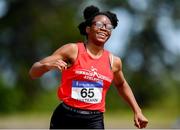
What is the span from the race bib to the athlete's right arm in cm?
28

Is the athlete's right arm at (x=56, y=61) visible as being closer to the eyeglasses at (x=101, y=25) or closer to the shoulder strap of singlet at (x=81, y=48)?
the shoulder strap of singlet at (x=81, y=48)

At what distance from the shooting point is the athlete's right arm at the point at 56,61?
6927mm

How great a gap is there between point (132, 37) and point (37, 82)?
10758 mm

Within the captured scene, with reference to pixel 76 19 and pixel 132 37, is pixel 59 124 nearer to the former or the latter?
pixel 76 19

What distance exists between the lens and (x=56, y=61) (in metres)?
7.00

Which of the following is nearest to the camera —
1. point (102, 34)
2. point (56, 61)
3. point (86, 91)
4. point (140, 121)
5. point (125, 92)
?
point (56, 61)

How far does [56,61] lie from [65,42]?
141ft

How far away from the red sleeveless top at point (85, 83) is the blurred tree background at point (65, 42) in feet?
110

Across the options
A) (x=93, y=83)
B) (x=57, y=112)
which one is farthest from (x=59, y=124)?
(x=93, y=83)

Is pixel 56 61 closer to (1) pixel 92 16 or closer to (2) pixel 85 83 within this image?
(2) pixel 85 83

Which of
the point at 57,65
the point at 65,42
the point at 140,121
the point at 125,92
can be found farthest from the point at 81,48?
the point at 65,42

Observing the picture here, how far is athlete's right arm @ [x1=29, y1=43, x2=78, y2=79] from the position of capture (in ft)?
22.7

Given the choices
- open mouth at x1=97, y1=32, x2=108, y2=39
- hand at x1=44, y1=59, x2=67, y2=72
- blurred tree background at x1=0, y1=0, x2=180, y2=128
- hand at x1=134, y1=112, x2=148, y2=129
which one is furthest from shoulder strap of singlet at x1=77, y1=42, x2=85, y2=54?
blurred tree background at x1=0, y1=0, x2=180, y2=128

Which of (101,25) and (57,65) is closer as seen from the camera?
(57,65)
